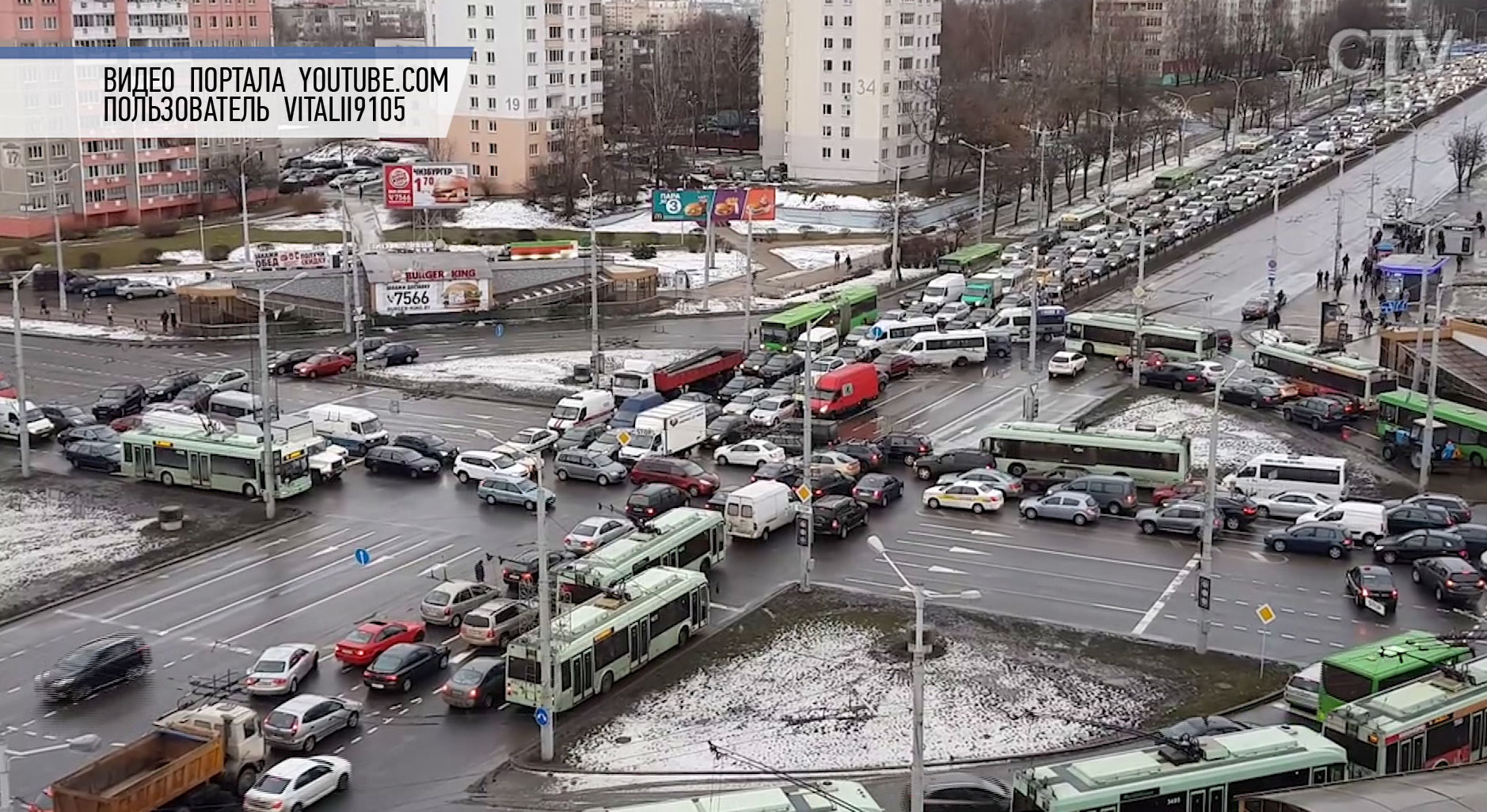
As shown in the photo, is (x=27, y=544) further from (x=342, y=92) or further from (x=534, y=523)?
(x=342, y=92)

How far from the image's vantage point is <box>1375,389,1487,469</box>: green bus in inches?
1879

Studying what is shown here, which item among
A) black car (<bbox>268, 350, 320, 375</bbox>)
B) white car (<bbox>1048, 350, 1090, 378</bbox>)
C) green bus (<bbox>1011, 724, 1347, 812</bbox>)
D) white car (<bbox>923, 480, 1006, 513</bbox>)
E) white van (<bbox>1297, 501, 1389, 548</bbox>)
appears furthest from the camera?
black car (<bbox>268, 350, 320, 375</bbox>)

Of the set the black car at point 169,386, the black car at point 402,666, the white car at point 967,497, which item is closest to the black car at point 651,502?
the white car at point 967,497

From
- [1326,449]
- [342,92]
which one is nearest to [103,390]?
[1326,449]

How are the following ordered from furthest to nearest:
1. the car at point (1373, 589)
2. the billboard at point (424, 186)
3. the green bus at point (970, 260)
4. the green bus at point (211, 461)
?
the billboard at point (424, 186), the green bus at point (970, 260), the green bus at point (211, 461), the car at point (1373, 589)

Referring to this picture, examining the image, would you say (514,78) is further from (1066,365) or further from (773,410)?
(773,410)

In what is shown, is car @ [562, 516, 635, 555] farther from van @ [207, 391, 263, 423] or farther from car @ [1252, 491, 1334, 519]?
van @ [207, 391, 263, 423]

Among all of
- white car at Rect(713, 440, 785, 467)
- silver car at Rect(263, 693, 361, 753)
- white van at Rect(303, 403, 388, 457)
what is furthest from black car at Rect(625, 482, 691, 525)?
silver car at Rect(263, 693, 361, 753)

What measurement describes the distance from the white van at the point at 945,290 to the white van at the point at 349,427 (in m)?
29.8

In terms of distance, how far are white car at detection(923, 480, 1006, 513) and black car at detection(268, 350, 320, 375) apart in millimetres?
27294

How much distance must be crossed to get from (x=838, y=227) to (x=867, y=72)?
19310 millimetres

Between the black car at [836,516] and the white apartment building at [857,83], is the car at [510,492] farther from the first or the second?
the white apartment building at [857,83]

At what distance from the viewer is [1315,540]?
132 feet

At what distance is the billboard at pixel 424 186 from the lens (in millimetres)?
91062
